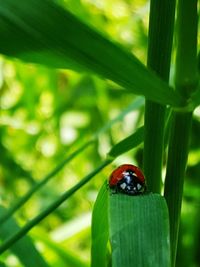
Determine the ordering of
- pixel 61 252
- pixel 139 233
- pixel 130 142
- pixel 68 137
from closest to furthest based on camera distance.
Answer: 1. pixel 139 233
2. pixel 130 142
3. pixel 61 252
4. pixel 68 137

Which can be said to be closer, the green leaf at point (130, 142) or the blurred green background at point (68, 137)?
the green leaf at point (130, 142)

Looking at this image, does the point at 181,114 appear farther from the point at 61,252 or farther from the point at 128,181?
the point at 61,252

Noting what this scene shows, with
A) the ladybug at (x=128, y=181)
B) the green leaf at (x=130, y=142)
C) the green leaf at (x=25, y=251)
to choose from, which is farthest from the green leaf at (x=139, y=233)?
the green leaf at (x=25, y=251)

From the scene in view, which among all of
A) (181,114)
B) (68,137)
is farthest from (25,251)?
(68,137)

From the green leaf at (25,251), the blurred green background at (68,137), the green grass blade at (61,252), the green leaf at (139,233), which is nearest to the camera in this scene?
the green leaf at (139,233)

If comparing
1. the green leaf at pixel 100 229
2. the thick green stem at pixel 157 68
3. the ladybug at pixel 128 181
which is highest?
the thick green stem at pixel 157 68

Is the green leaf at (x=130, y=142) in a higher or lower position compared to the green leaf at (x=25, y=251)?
higher

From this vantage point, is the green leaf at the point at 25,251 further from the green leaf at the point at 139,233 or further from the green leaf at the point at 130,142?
the green leaf at the point at 139,233
